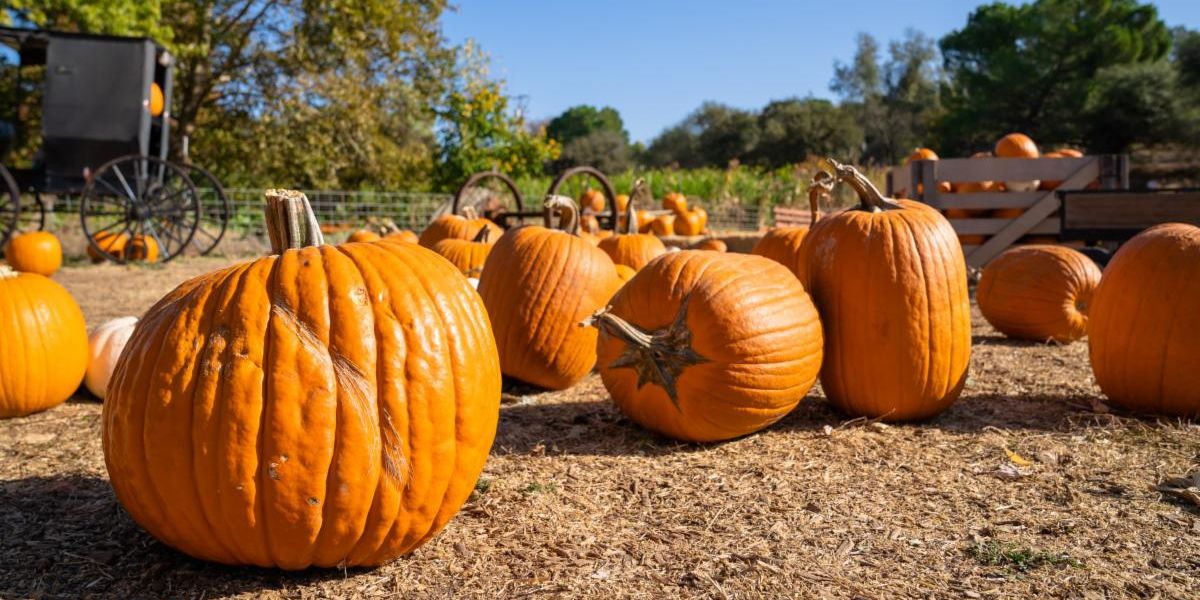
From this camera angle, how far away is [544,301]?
3.80m

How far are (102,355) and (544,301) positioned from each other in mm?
2090

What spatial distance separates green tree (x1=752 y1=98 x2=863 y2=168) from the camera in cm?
4375

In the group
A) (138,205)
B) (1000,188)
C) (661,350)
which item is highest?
(1000,188)

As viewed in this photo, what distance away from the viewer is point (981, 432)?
10.1 ft

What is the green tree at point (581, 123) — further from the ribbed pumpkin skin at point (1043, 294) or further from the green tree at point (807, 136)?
the ribbed pumpkin skin at point (1043, 294)

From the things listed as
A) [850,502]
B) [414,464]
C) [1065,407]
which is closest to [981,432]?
[1065,407]

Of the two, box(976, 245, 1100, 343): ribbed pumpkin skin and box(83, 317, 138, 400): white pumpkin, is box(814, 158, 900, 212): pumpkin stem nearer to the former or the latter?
box(976, 245, 1100, 343): ribbed pumpkin skin

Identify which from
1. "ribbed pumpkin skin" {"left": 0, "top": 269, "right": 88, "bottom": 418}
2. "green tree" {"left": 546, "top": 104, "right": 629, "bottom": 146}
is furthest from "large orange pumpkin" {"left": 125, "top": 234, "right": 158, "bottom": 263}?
"green tree" {"left": 546, "top": 104, "right": 629, "bottom": 146}

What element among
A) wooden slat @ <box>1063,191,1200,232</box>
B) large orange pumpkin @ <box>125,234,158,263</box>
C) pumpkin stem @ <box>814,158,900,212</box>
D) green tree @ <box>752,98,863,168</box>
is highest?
green tree @ <box>752,98,863,168</box>

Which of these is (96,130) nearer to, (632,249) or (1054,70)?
(632,249)

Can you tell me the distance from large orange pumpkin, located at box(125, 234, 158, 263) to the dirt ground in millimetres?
8109

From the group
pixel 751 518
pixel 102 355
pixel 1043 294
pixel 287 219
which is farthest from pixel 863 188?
pixel 102 355

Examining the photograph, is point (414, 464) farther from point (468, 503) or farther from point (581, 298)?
point (581, 298)

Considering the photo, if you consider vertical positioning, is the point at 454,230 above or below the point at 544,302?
above
